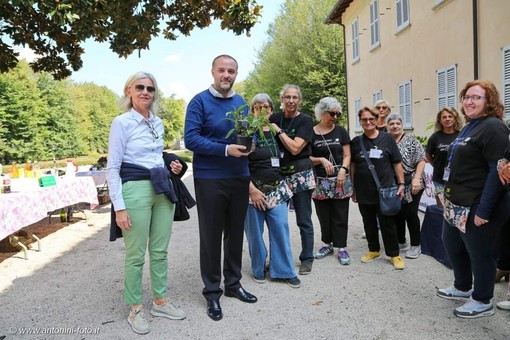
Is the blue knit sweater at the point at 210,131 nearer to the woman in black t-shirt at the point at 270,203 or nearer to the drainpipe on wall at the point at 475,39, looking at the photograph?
the woman in black t-shirt at the point at 270,203

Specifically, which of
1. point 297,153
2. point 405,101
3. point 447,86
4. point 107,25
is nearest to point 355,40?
point 405,101

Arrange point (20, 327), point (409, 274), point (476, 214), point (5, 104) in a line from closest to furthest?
point (476, 214) < point (20, 327) < point (409, 274) < point (5, 104)

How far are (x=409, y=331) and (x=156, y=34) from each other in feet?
20.1

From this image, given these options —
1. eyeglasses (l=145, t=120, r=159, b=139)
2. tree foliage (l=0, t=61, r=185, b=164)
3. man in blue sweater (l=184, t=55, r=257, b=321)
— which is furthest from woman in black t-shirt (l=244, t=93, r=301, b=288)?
tree foliage (l=0, t=61, r=185, b=164)

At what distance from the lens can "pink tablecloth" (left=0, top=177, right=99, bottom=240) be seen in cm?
493

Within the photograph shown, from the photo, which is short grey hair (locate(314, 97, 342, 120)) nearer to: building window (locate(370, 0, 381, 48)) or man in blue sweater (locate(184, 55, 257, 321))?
man in blue sweater (locate(184, 55, 257, 321))

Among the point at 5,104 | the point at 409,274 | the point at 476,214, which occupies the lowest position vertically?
the point at 409,274

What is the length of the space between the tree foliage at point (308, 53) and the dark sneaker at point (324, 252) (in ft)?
72.9

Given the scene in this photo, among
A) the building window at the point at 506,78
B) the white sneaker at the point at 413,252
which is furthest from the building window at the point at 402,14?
the white sneaker at the point at 413,252

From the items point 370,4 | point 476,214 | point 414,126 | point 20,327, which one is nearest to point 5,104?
point 370,4

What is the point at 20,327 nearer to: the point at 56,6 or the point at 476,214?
the point at 56,6

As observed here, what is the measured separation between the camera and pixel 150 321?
3.39 m

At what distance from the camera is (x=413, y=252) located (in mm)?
4992

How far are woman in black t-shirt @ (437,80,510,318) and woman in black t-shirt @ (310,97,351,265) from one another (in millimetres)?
1492
